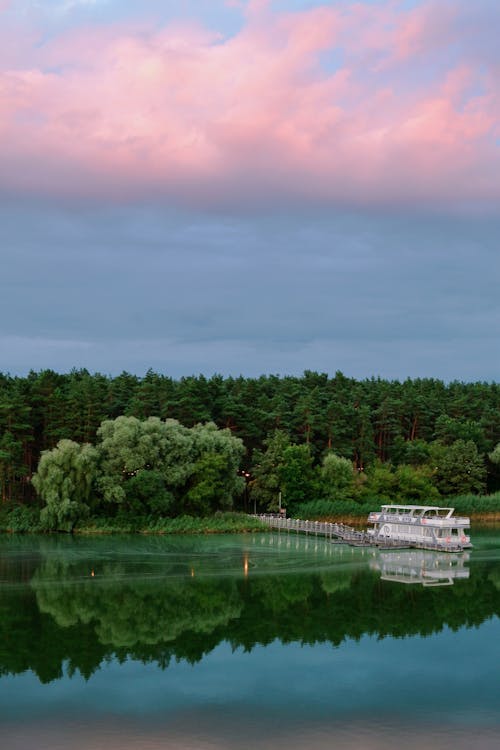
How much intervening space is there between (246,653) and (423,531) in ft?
154

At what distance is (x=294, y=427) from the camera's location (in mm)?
122125

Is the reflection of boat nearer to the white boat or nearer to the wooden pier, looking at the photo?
the wooden pier

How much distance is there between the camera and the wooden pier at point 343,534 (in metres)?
83.4

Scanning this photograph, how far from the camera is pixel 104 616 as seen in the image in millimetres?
49500

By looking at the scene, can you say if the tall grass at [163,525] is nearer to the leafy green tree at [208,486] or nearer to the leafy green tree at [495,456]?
the leafy green tree at [208,486]

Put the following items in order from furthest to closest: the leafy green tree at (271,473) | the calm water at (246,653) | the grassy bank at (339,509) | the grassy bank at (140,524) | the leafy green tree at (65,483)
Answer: the leafy green tree at (271,473) → the grassy bank at (339,509) → the grassy bank at (140,524) → the leafy green tree at (65,483) → the calm water at (246,653)

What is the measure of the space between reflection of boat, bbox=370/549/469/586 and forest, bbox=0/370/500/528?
2632 centimetres

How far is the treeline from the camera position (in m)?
107

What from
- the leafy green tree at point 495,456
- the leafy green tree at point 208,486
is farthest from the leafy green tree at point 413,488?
the leafy green tree at point 208,486

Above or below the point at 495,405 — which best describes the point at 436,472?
below

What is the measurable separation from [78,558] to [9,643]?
3051 centimetres

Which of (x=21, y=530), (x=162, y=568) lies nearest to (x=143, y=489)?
(x=21, y=530)

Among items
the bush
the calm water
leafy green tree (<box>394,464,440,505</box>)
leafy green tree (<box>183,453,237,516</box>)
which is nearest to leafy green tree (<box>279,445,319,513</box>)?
leafy green tree (<box>183,453,237,516</box>)

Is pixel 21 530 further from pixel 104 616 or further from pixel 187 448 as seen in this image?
→ pixel 104 616
